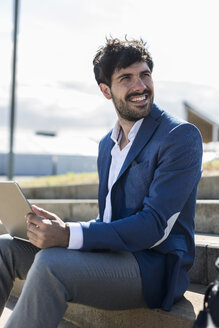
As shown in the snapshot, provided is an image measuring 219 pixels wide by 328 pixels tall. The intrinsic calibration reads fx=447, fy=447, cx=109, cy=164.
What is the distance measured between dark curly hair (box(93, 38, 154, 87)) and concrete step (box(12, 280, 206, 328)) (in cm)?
145

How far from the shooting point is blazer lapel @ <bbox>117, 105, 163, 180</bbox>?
2625 mm

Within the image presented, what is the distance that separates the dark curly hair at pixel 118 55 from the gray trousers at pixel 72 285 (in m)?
1.18

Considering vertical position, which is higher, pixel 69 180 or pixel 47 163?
pixel 69 180

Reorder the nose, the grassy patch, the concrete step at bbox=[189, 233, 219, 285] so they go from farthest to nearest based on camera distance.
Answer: the grassy patch < the concrete step at bbox=[189, 233, 219, 285] < the nose

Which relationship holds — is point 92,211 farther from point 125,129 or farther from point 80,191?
point 125,129

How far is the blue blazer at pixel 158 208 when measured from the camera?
92.2 inches

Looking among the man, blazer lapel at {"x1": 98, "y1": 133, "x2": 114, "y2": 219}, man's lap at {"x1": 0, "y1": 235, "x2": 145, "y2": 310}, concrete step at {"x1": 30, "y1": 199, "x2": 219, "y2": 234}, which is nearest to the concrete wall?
concrete step at {"x1": 30, "y1": 199, "x2": 219, "y2": 234}

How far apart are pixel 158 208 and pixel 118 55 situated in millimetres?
1030

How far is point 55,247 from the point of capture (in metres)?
2.29

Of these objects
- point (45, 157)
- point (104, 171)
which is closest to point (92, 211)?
point (104, 171)

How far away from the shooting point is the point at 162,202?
237 cm

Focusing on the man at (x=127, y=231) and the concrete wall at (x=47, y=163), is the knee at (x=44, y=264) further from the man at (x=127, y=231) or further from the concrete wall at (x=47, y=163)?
the concrete wall at (x=47, y=163)

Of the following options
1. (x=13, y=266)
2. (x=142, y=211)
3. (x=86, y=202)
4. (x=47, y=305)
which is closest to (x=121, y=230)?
(x=142, y=211)

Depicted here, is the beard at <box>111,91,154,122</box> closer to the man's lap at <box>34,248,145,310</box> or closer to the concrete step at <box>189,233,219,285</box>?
the man's lap at <box>34,248,145,310</box>
